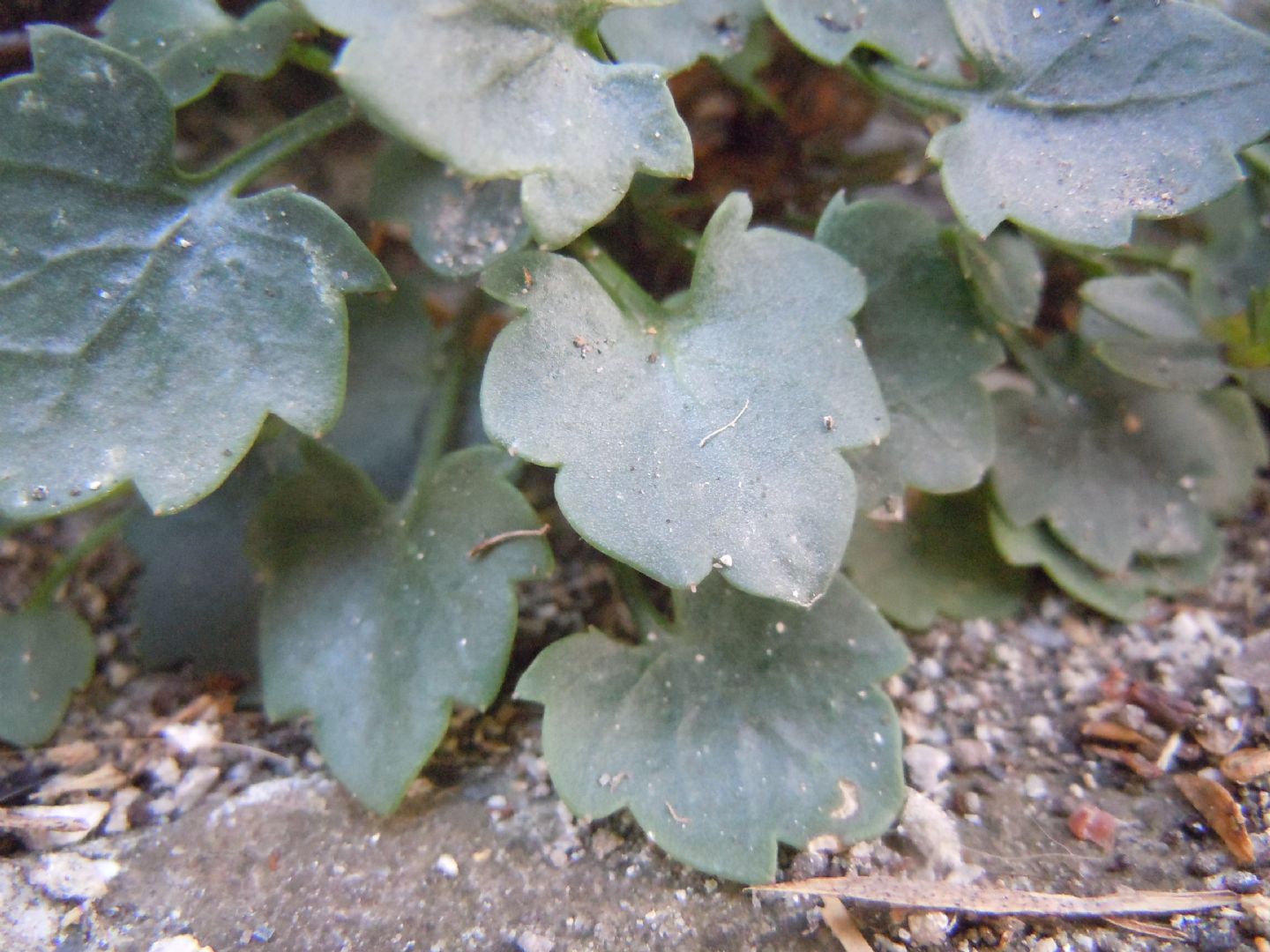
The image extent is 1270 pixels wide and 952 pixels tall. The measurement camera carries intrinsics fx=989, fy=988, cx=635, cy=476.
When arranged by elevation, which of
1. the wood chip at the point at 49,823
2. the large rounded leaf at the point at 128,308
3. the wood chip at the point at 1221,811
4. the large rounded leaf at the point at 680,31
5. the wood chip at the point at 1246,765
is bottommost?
the wood chip at the point at 49,823

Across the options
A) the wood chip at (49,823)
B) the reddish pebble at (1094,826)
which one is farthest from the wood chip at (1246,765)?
the wood chip at (49,823)

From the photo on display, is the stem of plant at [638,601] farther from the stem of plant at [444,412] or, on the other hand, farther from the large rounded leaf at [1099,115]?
the large rounded leaf at [1099,115]

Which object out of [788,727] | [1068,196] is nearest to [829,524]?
[788,727]

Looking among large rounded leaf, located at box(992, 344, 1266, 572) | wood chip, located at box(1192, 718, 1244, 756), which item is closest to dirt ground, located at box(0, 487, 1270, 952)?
wood chip, located at box(1192, 718, 1244, 756)

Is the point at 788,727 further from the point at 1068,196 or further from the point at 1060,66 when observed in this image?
the point at 1060,66

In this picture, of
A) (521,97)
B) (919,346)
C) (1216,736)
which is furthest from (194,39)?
(1216,736)

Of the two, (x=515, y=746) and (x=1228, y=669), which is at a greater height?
(x=1228, y=669)

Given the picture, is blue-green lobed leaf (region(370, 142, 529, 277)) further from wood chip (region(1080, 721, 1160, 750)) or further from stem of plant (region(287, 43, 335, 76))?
wood chip (region(1080, 721, 1160, 750))

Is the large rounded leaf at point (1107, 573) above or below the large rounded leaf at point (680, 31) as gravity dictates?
below
